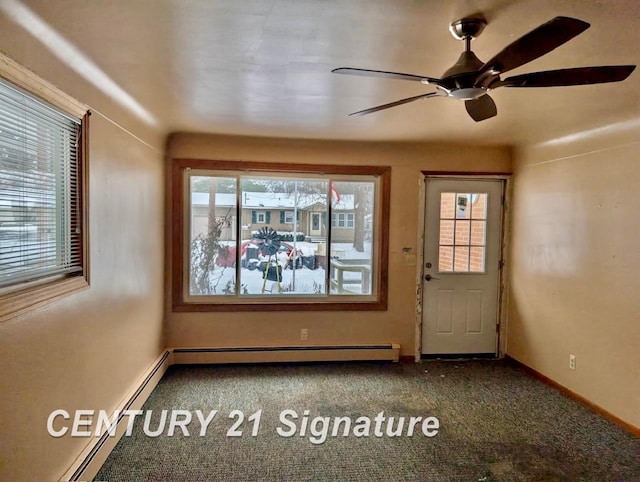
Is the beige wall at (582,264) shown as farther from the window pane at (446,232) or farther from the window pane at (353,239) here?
the window pane at (353,239)

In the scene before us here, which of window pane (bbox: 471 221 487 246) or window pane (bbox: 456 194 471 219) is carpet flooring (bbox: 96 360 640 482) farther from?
window pane (bbox: 456 194 471 219)

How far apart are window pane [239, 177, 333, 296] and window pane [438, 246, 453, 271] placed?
1253 mm

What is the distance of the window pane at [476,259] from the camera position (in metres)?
4.19

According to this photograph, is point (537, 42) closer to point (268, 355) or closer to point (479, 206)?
point (479, 206)

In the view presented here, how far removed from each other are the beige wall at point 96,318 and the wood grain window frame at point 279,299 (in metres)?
0.16

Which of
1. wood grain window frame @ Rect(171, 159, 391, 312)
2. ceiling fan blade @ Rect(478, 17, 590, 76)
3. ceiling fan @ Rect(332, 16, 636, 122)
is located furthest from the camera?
wood grain window frame @ Rect(171, 159, 391, 312)

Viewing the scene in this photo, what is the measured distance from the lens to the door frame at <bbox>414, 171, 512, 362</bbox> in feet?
13.4

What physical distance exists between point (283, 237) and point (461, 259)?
1914 mm

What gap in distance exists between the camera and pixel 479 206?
4.17 meters

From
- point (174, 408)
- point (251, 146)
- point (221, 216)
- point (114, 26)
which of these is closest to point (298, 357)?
point (174, 408)

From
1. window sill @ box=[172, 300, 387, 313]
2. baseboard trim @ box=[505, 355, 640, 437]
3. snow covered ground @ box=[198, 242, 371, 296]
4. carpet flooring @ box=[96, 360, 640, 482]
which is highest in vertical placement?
snow covered ground @ box=[198, 242, 371, 296]

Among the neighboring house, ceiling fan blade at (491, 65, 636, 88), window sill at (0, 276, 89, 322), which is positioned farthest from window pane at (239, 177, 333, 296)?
ceiling fan blade at (491, 65, 636, 88)

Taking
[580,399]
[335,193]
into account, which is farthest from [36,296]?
[580,399]

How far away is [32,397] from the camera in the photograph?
1.70m
